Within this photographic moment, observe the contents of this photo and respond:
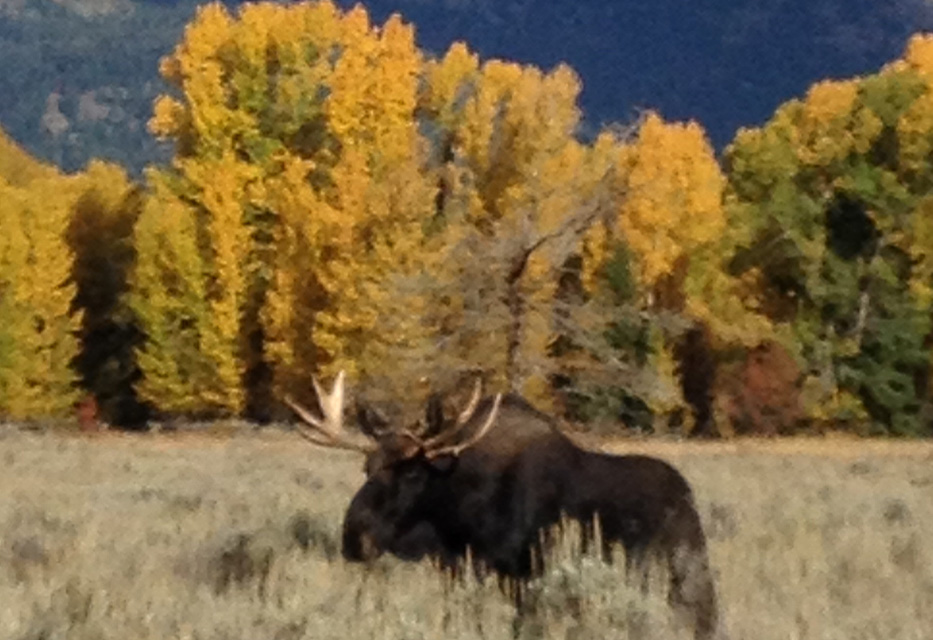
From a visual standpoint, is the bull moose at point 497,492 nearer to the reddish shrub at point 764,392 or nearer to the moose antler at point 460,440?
the moose antler at point 460,440

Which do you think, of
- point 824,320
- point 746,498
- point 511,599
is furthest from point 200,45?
point 511,599

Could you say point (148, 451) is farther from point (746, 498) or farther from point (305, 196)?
point (305, 196)

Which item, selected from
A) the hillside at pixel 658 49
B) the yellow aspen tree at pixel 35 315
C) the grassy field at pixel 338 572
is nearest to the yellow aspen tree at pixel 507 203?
the yellow aspen tree at pixel 35 315

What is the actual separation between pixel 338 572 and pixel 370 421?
1434mm

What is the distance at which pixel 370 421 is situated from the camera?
32.3ft

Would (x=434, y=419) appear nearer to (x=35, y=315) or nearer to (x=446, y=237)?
(x=446, y=237)

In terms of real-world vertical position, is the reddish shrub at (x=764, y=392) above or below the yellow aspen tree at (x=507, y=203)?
below

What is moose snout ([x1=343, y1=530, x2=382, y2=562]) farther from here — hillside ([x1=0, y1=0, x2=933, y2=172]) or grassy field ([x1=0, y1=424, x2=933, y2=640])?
hillside ([x1=0, y1=0, x2=933, y2=172])

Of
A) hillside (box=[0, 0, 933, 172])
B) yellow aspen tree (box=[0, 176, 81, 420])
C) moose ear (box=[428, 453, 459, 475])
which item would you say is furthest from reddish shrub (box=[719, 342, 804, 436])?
hillside (box=[0, 0, 933, 172])

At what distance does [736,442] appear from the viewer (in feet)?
119

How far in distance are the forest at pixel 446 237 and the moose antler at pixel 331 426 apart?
99.6 ft

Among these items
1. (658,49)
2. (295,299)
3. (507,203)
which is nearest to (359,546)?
(295,299)

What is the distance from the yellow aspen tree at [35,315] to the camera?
149 ft

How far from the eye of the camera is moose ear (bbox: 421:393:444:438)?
31.7ft
